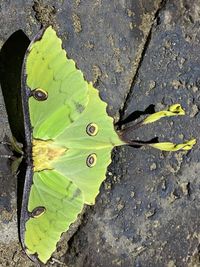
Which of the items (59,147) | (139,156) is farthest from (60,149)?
(139,156)

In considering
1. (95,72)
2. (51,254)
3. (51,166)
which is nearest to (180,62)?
(95,72)

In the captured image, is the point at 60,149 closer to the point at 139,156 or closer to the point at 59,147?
the point at 59,147

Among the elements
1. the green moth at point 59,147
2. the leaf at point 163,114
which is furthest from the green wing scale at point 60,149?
the leaf at point 163,114

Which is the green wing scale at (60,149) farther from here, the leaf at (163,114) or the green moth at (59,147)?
the leaf at (163,114)

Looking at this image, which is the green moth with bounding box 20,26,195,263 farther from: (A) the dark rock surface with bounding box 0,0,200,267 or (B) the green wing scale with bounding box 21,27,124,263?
(A) the dark rock surface with bounding box 0,0,200,267

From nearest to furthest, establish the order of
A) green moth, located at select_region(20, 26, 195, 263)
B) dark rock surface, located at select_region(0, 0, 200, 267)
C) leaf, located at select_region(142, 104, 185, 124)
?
1. green moth, located at select_region(20, 26, 195, 263)
2. leaf, located at select_region(142, 104, 185, 124)
3. dark rock surface, located at select_region(0, 0, 200, 267)

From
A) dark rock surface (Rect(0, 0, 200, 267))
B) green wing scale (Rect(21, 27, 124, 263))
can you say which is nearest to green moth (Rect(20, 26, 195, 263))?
Result: green wing scale (Rect(21, 27, 124, 263))

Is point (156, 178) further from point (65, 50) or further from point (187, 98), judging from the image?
point (65, 50)
